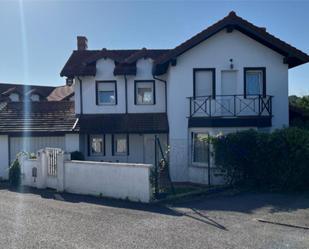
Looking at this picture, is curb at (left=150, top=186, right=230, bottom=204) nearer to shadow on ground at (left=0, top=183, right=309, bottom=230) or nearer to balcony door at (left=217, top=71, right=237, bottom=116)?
shadow on ground at (left=0, top=183, right=309, bottom=230)

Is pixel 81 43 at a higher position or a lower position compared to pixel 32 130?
higher

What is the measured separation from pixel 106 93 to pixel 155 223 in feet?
39.5

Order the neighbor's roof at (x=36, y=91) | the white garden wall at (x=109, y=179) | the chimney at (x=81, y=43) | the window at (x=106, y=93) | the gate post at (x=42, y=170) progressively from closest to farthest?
the white garden wall at (x=109, y=179) → the gate post at (x=42, y=170) → the window at (x=106, y=93) → the chimney at (x=81, y=43) → the neighbor's roof at (x=36, y=91)

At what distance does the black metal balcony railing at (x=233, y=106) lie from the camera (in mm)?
15648

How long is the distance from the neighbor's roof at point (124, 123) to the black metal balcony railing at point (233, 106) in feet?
8.70

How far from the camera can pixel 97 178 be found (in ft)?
39.2

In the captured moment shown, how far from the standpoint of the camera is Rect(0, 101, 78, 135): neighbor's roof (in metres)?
18.1

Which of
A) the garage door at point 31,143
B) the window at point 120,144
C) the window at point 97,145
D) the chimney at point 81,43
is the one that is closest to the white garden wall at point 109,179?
the garage door at point 31,143

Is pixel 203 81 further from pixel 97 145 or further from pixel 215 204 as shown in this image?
pixel 215 204

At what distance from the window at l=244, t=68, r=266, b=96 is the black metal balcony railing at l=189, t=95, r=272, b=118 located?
0.36 metres

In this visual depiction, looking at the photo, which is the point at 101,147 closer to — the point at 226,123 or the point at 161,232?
the point at 226,123

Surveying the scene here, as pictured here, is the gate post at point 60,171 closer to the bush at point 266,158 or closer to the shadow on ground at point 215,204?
the shadow on ground at point 215,204

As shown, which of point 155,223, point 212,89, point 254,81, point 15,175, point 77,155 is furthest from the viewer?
point 77,155

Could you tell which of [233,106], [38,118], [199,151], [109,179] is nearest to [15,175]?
[38,118]
